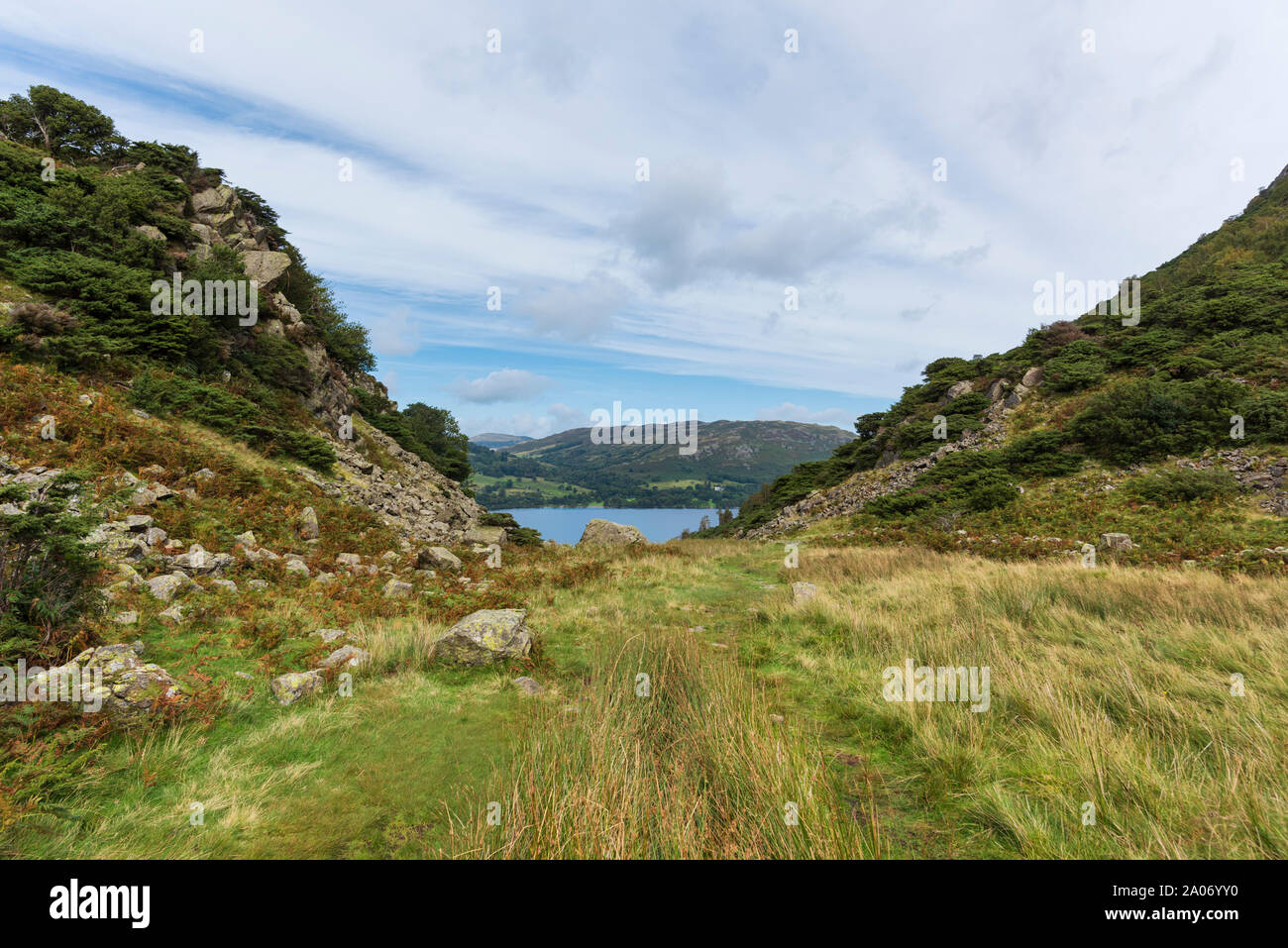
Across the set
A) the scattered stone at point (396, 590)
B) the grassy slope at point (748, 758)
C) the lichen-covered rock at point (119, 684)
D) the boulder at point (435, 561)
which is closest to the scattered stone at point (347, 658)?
the grassy slope at point (748, 758)

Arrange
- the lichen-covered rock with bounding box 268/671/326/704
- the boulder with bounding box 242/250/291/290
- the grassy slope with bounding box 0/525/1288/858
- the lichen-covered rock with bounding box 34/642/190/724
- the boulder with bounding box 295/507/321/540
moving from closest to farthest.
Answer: the grassy slope with bounding box 0/525/1288/858 < the lichen-covered rock with bounding box 34/642/190/724 < the lichen-covered rock with bounding box 268/671/326/704 < the boulder with bounding box 295/507/321/540 < the boulder with bounding box 242/250/291/290

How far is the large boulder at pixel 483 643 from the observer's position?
687 cm

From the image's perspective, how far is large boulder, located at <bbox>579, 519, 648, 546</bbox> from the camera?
25127mm

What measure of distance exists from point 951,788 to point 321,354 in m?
29.9

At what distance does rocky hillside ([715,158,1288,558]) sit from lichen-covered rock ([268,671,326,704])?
20.4 metres

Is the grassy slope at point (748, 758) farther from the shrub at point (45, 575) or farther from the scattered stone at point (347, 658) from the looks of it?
the shrub at point (45, 575)

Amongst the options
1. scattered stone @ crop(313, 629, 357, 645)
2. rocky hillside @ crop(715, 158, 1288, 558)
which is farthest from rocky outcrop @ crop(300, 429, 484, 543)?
rocky hillside @ crop(715, 158, 1288, 558)

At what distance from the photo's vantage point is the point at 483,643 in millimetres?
6961

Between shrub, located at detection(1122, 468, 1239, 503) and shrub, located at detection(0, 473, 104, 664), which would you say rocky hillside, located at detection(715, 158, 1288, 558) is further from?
shrub, located at detection(0, 473, 104, 664)

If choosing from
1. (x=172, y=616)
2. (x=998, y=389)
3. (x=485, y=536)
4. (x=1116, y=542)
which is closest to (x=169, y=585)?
(x=172, y=616)

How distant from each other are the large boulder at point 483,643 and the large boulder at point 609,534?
1727 cm

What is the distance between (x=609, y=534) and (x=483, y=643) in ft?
62.4

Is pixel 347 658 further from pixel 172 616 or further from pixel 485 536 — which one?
pixel 485 536

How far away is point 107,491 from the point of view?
8445mm
